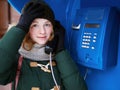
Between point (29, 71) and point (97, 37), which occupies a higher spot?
point (97, 37)

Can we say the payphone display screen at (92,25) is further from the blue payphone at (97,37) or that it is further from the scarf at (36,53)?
the scarf at (36,53)

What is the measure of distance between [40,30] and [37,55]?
0.10m

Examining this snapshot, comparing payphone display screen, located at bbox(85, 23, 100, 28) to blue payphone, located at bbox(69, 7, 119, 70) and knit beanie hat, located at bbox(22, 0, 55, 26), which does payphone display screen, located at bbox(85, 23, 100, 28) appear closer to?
blue payphone, located at bbox(69, 7, 119, 70)

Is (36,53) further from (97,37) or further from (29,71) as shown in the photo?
(97,37)

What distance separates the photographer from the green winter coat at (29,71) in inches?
38.7

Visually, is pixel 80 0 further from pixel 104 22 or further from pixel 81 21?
pixel 104 22

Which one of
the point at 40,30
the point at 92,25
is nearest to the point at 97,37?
the point at 92,25

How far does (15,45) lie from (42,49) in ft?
0.42

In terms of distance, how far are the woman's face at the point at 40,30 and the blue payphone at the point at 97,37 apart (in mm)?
131

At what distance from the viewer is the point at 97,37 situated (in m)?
1.01

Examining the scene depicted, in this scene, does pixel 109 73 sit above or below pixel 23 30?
below

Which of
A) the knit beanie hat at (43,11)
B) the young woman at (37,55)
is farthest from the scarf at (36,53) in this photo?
the knit beanie hat at (43,11)

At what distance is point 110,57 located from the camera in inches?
40.5

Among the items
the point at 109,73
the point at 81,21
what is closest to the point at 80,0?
the point at 81,21
